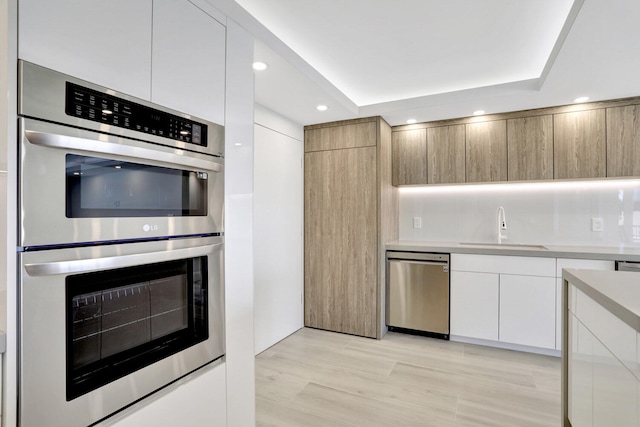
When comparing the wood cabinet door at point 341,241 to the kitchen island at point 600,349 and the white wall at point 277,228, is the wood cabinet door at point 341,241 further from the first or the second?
the kitchen island at point 600,349

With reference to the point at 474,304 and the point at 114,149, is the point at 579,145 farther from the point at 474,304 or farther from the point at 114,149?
the point at 114,149

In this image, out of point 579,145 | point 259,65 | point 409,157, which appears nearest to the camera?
point 259,65

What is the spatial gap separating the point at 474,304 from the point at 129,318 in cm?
305

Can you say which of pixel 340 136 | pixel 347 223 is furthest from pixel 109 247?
pixel 340 136

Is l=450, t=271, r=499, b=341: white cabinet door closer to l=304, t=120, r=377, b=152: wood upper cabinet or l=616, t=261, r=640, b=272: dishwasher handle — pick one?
l=616, t=261, r=640, b=272: dishwasher handle

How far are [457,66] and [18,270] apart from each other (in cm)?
301

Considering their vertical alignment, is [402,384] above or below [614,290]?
below

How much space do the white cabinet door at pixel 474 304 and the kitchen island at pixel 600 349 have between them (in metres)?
1.54

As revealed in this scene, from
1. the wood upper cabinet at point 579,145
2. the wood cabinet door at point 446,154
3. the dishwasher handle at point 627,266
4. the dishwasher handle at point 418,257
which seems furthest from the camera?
the wood cabinet door at point 446,154

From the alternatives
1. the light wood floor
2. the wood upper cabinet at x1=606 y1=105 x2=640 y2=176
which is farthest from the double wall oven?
the wood upper cabinet at x1=606 y1=105 x2=640 y2=176

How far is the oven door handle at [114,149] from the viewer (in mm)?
982

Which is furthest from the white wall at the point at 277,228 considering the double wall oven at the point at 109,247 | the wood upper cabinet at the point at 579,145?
the wood upper cabinet at the point at 579,145

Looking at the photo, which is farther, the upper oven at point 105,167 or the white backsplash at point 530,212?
the white backsplash at point 530,212

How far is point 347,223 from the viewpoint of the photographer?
11.8 feet
